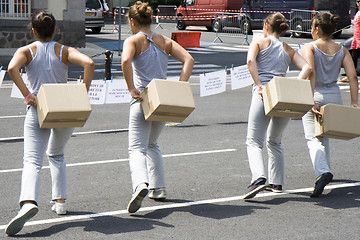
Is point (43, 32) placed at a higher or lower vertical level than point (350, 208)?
higher

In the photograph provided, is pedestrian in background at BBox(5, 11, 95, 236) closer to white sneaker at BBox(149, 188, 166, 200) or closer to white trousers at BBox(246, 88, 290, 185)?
white sneaker at BBox(149, 188, 166, 200)

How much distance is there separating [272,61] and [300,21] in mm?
24530

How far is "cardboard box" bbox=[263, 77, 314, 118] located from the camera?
19.9 feet

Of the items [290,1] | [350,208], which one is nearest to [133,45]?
[350,208]

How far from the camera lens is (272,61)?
21.2 ft

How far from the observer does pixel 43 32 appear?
5.56 m

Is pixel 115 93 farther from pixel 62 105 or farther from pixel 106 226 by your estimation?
pixel 62 105

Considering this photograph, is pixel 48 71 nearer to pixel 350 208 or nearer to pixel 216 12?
pixel 350 208

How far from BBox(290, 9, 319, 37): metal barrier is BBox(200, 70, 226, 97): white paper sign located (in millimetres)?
18247

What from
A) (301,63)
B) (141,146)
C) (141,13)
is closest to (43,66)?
(141,13)

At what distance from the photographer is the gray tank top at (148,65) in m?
6.01

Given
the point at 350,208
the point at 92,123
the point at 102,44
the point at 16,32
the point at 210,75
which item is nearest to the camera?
the point at 350,208

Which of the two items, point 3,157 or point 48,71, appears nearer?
point 48,71

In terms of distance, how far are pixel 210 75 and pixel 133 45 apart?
6333mm
